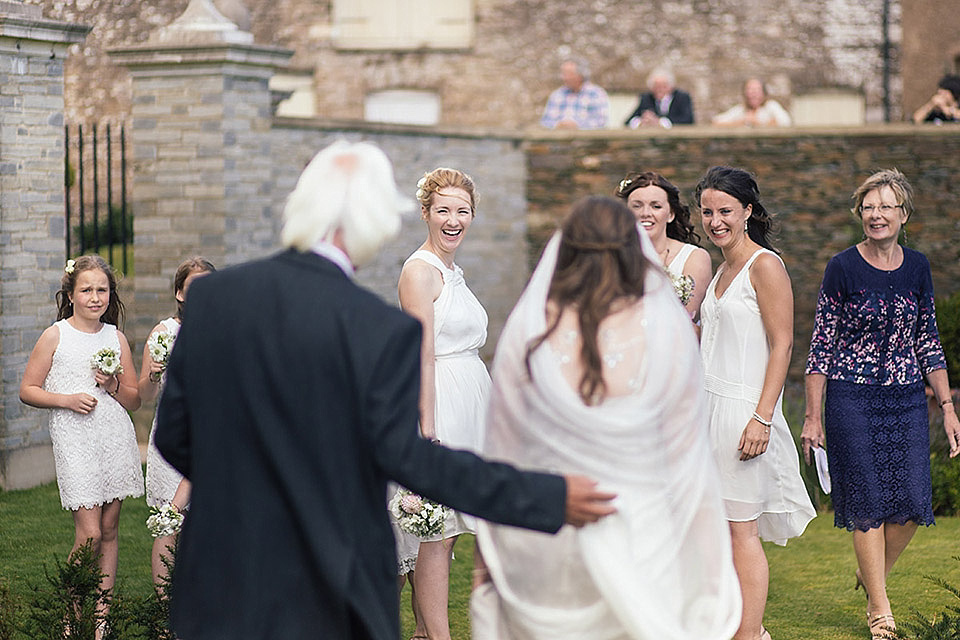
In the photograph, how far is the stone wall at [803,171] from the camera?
16781mm

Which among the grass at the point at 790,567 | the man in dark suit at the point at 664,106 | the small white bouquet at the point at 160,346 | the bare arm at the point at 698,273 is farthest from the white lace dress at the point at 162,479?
the man in dark suit at the point at 664,106

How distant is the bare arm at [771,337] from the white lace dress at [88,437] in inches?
113

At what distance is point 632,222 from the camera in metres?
3.93

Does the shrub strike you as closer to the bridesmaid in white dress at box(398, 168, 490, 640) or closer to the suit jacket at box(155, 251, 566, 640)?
the bridesmaid in white dress at box(398, 168, 490, 640)

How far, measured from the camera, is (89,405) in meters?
6.38

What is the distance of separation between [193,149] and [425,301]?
279 inches

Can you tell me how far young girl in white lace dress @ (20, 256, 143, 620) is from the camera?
633 cm

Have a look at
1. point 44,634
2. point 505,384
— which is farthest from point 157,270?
point 505,384

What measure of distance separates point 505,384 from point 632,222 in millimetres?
594

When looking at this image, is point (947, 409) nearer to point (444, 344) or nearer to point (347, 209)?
point (444, 344)

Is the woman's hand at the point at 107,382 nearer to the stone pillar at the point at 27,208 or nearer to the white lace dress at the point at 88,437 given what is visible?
the white lace dress at the point at 88,437

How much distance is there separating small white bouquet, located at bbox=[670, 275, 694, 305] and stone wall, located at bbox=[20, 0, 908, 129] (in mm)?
17762

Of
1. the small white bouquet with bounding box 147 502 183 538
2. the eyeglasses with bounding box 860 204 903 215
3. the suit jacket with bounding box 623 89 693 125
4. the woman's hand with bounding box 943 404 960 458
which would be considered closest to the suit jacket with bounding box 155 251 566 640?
the small white bouquet with bounding box 147 502 183 538

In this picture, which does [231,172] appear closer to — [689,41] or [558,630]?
[558,630]
